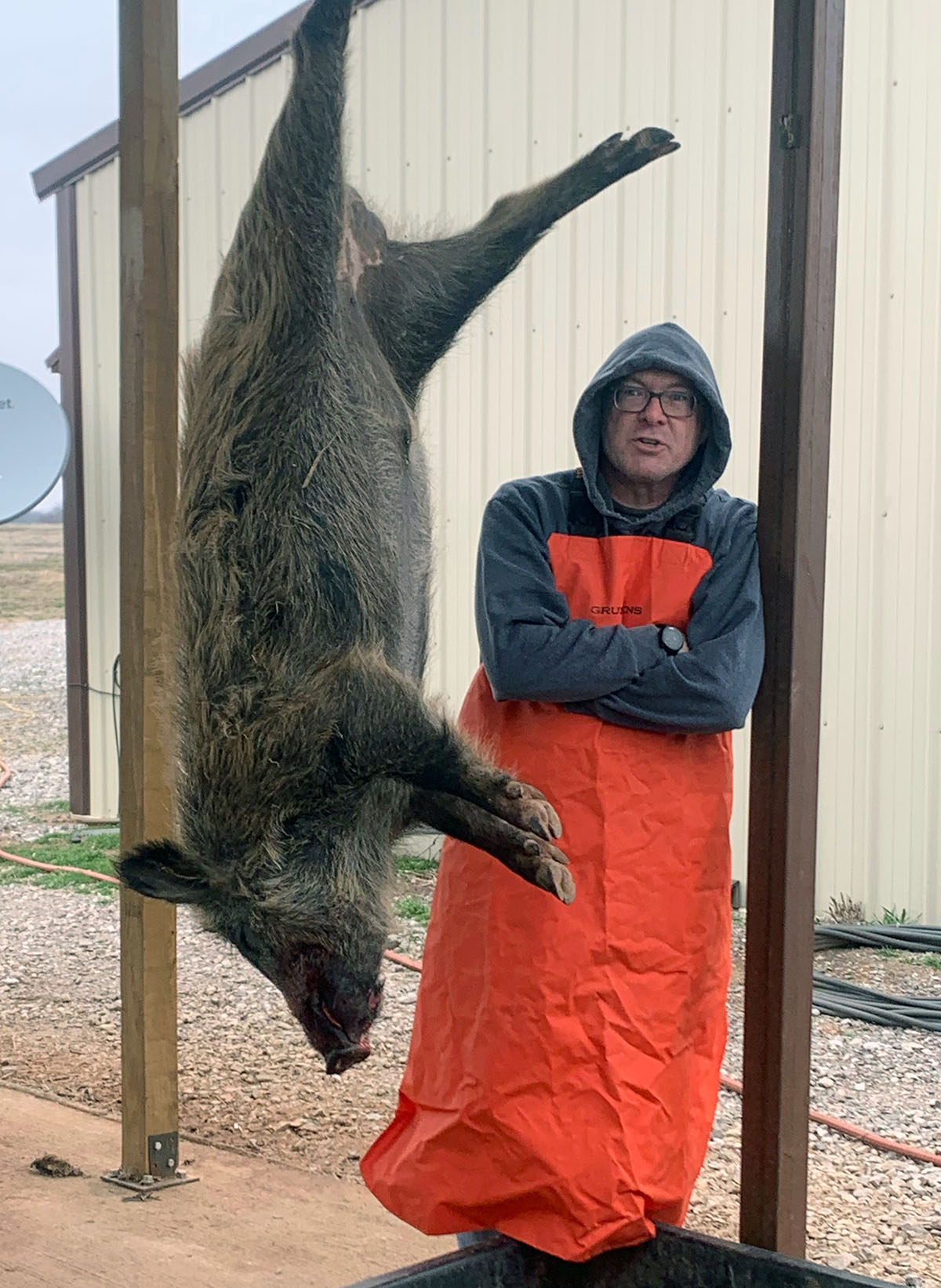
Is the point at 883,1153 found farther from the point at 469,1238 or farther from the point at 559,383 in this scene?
the point at 559,383

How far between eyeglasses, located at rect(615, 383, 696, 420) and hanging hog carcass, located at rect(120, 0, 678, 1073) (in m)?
0.45

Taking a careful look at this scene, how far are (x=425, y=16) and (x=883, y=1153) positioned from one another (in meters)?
5.73

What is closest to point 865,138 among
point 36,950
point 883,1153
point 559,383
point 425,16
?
point 559,383

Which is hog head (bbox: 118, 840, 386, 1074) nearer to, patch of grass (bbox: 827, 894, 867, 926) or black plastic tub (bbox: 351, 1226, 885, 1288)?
black plastic tub (bbox: 351, 1226, 885, 1288)

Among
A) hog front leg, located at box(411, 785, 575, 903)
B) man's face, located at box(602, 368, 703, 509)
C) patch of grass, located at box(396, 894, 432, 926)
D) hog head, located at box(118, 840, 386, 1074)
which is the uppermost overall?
man's face, located at box(602, 368, 703, 509)

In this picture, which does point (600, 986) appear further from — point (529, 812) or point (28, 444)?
point (28, 444)

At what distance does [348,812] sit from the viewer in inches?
92.4

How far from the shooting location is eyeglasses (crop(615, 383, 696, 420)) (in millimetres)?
2391

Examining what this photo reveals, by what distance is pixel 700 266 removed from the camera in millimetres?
6387

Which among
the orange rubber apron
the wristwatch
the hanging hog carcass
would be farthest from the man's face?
the hanging hog carcass

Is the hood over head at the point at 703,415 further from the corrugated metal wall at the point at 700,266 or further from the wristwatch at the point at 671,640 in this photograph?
the corrugated metal wall at the point at 700,266

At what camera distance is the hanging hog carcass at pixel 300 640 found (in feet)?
7.29

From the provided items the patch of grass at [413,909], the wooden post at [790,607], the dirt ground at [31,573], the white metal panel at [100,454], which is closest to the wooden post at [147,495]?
the wooden post at [790,607]

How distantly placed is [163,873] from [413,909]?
14.1 feet
